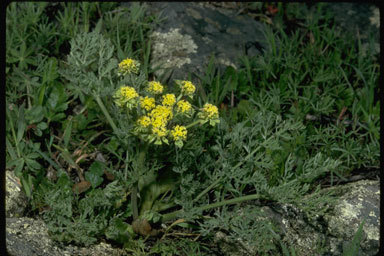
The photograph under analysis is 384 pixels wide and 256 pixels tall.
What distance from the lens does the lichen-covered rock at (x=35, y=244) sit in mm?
2891

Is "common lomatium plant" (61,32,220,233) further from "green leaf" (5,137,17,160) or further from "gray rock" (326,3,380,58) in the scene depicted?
"gray rock" (326,3,380,58)

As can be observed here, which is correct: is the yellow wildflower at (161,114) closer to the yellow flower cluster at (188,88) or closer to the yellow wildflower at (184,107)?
the yellow wildflower at (184,107)

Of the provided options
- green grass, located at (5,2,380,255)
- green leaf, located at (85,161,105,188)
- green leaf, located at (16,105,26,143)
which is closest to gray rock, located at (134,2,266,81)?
green grass, located at (5,2,380,255)

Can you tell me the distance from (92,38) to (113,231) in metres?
1.32

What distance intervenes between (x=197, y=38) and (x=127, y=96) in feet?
6.91

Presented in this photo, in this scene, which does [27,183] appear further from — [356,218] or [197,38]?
[356,218]

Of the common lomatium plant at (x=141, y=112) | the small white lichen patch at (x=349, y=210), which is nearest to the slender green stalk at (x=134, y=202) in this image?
the common lomatium plant at (x=141, y=112)

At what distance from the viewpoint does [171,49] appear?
452 cm

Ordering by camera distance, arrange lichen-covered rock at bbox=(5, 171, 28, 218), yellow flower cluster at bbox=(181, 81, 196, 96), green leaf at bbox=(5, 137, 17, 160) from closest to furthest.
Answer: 1. yellow flower cluster at bbox=(181, 81, 196, 96)
2. lichen-covered rock at bbox=(5, 171, 28, 218)
3. green leaf at bbox=(5, 137, 17, 160)

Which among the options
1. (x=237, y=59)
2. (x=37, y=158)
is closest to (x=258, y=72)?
(x=237, y=59)

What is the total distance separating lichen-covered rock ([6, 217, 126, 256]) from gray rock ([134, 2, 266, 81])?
1.67 metres

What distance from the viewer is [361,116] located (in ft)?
13.5

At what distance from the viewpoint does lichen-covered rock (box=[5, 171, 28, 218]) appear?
128 inches

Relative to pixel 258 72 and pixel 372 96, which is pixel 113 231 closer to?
pixel 258 72
